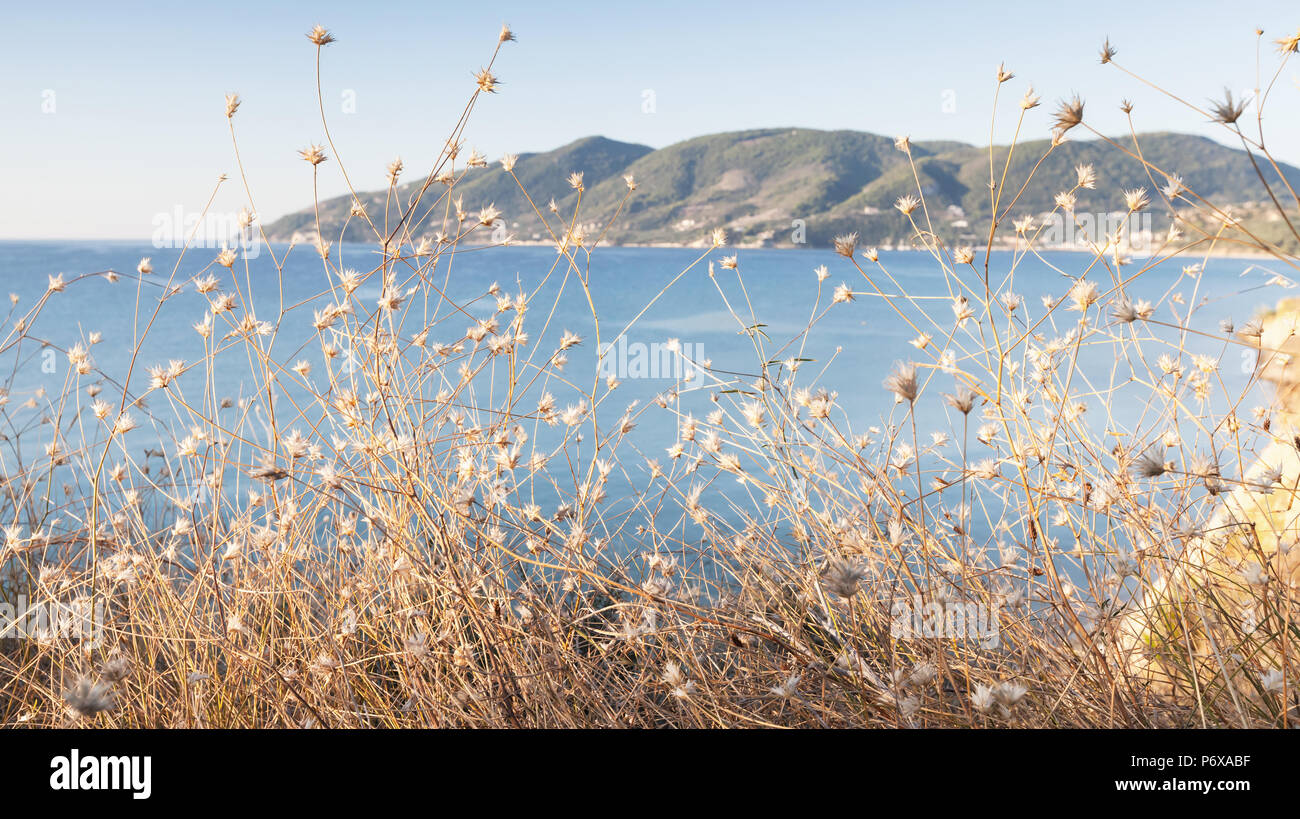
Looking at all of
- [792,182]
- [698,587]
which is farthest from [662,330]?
[792,182]

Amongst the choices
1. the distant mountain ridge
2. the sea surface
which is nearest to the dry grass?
the sea surface

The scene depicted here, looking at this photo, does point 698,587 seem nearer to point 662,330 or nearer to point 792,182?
point 662,330

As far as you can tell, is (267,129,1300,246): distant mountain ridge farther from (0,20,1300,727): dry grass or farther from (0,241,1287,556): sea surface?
(0,20,1300,727): dry grass

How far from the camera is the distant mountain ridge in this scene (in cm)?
3116

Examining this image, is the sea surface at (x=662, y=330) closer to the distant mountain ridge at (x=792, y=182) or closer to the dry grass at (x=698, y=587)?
the dry grass at (x=698, y=587)

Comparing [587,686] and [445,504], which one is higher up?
[445,504]

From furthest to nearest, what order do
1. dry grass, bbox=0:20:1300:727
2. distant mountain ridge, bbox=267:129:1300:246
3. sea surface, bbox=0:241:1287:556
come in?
distant mountain ridge, bbox=267:129:1300:246 < sea surface, bbox=0:241:1287:556 < dry grass, bbox=0:20:1300:727

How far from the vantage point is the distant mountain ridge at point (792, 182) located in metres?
31.2
